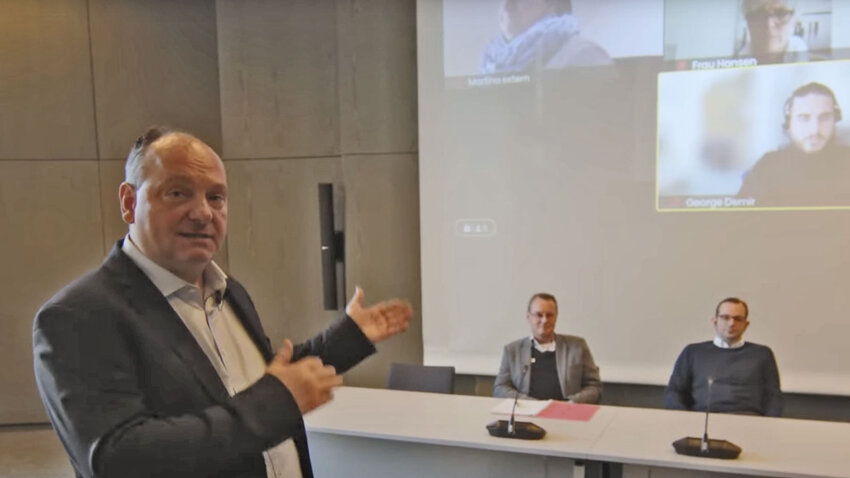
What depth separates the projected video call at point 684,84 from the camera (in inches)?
137

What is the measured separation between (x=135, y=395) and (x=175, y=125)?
14.7 ft

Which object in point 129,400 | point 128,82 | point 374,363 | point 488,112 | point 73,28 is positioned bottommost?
point 374,363

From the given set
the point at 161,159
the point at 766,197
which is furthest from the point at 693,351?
the point at 161,159

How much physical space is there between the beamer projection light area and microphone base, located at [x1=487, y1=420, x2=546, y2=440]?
154cm

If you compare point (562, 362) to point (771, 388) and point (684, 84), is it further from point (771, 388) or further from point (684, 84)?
point (684, 84)

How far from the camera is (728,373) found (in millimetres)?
3473

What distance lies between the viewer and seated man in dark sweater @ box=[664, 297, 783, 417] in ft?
11.1

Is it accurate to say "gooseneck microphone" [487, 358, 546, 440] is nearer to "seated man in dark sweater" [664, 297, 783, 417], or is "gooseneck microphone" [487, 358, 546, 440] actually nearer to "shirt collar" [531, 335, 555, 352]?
"shirt collar" [531, 335, 555, 352]

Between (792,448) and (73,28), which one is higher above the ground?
(73,28)

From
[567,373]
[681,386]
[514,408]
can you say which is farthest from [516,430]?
[681,386]

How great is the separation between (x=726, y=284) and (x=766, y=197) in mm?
563

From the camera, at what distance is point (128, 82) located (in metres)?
5.09

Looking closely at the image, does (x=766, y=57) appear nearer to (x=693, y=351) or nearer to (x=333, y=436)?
(x=693, y=351)

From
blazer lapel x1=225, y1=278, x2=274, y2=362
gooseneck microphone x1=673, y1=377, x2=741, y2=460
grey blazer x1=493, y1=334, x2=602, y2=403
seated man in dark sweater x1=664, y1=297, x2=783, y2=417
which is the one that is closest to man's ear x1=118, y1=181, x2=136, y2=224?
blazer lapel x1=225, y1=278, x2=274, y2=362
